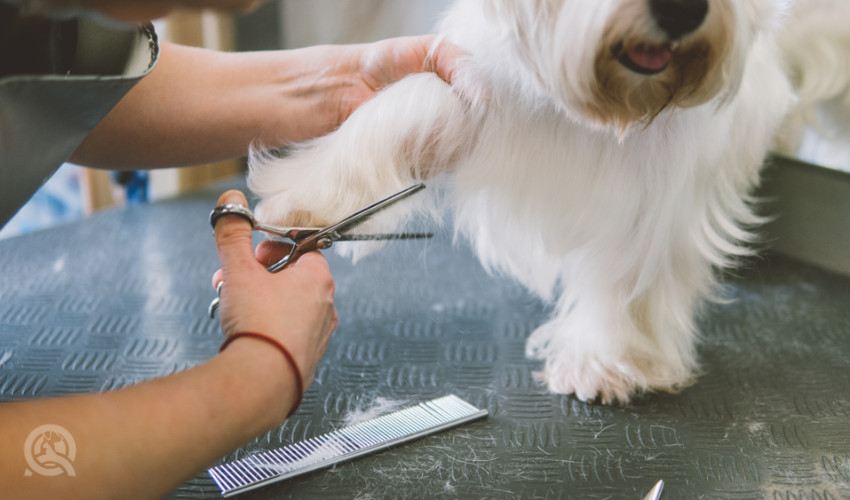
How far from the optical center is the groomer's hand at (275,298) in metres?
0.65

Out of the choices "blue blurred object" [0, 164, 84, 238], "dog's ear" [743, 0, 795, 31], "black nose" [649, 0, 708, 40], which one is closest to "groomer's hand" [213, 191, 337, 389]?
"black nose" [649, 0, 708, 40]

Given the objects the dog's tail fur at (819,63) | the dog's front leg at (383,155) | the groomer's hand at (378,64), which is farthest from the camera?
the dog's tail fur at (819,63)

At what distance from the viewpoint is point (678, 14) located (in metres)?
0.70

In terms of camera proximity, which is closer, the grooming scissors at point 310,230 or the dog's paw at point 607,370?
the grooming scissors at point 310,230

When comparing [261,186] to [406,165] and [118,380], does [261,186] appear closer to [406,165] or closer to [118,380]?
[406,165]

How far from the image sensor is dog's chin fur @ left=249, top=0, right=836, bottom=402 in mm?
761

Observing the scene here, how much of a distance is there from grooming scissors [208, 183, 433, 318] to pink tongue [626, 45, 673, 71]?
0.28 metres

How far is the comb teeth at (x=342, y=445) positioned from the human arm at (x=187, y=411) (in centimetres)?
13

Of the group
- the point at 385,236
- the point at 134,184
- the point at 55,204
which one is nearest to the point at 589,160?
the point at 385,236

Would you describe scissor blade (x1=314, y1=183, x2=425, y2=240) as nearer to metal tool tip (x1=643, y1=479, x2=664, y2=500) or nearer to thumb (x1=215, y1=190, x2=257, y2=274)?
thumb (x1=215, y1=190, x2=257, y2=274)

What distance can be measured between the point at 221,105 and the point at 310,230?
1.14ft

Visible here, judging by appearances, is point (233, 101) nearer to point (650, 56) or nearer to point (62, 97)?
point (62, 97)

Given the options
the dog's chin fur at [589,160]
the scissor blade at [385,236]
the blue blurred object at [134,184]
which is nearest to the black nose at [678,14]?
the dog's chin fur at [589,160]

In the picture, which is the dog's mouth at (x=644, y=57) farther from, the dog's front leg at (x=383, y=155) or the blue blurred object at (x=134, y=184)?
the blue blurred object at (x=134, y=184)
